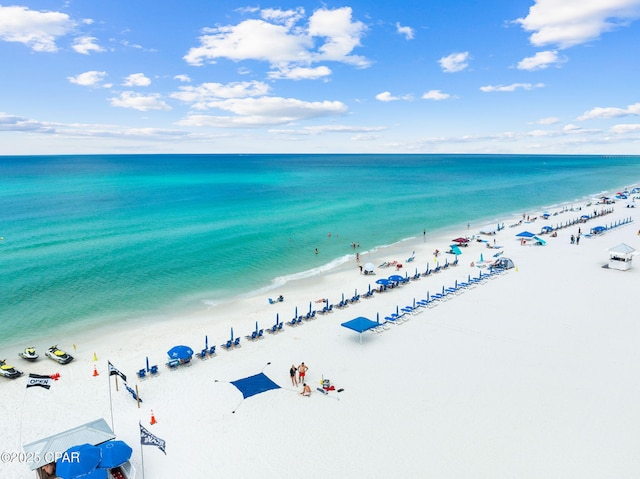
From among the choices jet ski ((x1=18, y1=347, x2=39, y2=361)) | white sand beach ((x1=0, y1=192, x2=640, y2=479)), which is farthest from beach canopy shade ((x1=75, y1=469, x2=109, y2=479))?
jet ski ((x1=18, y1=347, x2=39, y2=361))

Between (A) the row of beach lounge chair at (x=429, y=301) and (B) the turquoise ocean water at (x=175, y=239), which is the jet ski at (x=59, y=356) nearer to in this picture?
(B) the turquoise ocean water at (x=175, y=239)

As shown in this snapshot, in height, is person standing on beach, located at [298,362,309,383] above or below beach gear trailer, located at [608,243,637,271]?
below

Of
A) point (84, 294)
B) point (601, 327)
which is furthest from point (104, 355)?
point (601, 327)

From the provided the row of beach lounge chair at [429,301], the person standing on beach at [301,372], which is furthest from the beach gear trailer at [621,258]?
the person standing on beach at [301,372]

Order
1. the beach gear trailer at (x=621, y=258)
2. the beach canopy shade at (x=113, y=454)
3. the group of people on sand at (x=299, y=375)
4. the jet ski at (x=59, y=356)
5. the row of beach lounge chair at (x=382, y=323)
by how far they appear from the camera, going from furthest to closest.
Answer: the beach gear trailer at (x=621, y=258), the jet ski at (x=59, y=356), the row of beach lounge chair at (x=382, y=323), the group of people on sand at (x=299, y=375), the beach canopy shade at (x=113, y=454)

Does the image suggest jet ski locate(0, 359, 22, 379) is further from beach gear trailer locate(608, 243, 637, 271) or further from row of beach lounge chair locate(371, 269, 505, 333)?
beach gear trailer locate(608, 243, 637, 271)

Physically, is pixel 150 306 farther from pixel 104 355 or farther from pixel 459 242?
pixel 459 242
